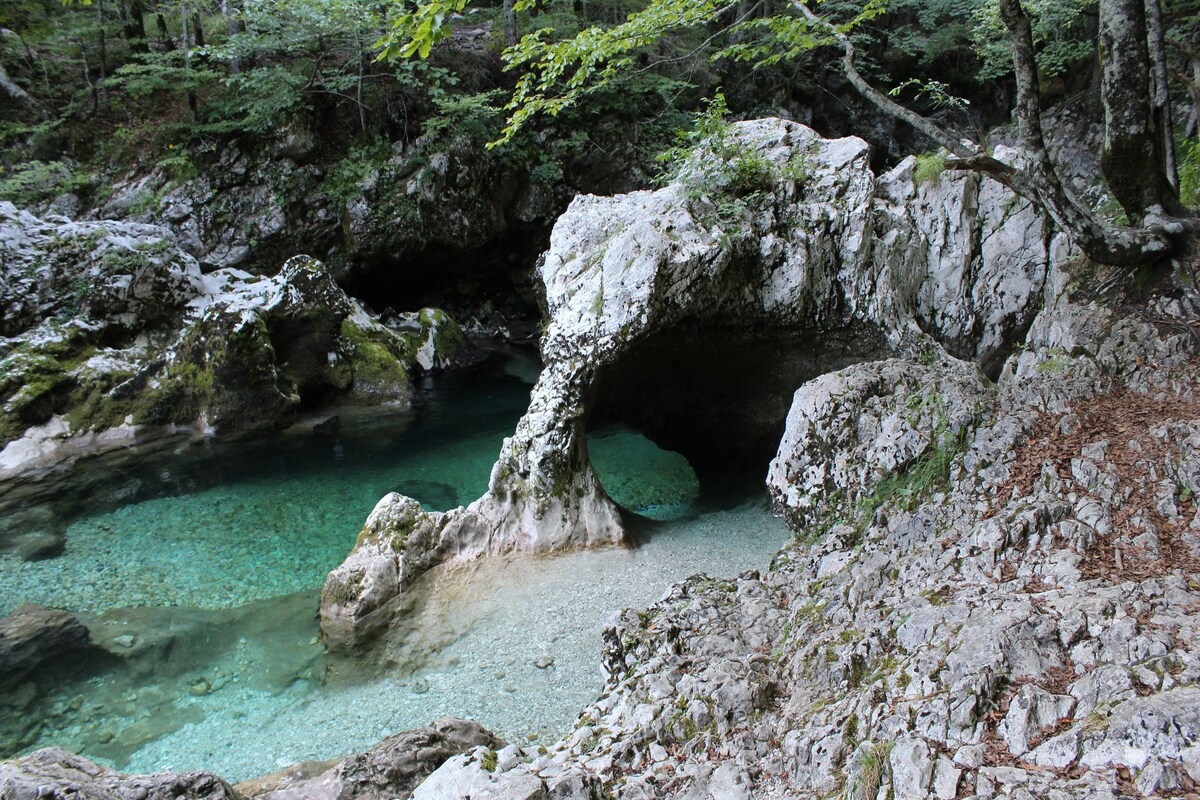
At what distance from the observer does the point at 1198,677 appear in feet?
8.77

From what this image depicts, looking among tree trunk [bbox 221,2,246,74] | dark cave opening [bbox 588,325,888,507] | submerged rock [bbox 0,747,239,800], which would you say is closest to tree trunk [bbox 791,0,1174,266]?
dark cave opening [bbox 588,325,888,507]

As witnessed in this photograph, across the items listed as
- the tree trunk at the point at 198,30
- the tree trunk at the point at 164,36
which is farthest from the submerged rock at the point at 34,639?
the tree trunk at the point at 164,36

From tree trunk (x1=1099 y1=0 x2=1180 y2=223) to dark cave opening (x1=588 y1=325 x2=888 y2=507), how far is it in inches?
130

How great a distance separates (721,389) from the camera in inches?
436

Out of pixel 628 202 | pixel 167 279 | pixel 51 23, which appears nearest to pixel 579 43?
pixel 628 202

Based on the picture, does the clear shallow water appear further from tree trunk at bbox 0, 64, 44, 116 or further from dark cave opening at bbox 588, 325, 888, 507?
tree trunk at bbox 0, 64, 44, 116

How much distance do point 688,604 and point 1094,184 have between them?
40.8 ft

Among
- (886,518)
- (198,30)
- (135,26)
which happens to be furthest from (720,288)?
(135,26)

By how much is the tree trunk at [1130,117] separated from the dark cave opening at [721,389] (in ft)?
10.9

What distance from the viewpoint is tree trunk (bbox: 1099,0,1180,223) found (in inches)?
218

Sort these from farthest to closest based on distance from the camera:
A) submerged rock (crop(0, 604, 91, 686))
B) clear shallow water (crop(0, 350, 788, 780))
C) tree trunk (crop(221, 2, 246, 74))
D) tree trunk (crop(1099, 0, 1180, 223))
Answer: tree trunk (crop(221, 2, 246, 74)) < submerged rock (crop(0, 604, 91, 686)) < clear shallow water (crop(0, 350, 788, 780)) < tree trunk (crop(1099, 0, 1180, 223))

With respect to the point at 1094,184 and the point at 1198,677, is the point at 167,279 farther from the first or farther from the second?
the point at 1094,184

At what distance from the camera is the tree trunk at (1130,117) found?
5.54m

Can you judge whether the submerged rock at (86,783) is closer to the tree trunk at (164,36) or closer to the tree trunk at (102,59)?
the tree trunk at (102,59)
